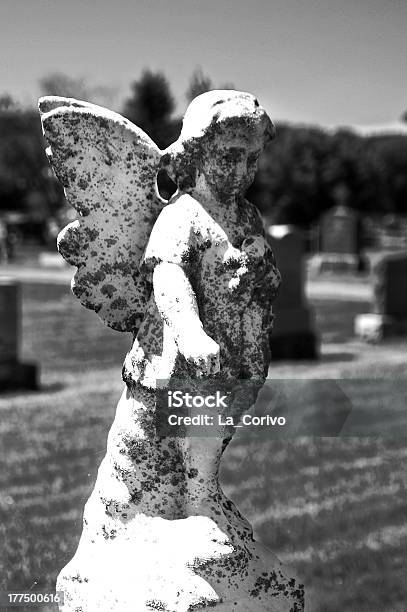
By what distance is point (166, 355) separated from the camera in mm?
2977

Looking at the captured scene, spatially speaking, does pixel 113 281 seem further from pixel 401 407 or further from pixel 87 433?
pixel 87 433

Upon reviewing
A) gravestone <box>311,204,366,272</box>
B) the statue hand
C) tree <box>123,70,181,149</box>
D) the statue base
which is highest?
tree <box>123,70,181,149</box>

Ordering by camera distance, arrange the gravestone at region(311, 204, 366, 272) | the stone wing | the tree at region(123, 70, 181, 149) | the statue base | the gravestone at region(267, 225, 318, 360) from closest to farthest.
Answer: the statue base
the stone wing
the tree at region(123, 70, 181, 149)
the gravestone at region(267, 225, 318, 360)
the gravestone at region(311, 204, 366, 272)

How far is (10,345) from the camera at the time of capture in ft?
33.1

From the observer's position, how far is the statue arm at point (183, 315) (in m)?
2.68

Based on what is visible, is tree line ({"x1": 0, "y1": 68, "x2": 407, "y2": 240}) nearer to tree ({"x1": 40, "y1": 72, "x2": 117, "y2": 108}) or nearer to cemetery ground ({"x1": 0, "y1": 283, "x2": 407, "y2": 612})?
tree ({"x1": 40, "y1": 72, "x2": 117, "y2": 108})

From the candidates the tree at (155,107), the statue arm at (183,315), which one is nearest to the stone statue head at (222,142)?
the statue arm at (183,315)

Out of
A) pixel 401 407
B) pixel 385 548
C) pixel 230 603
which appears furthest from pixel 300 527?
pixel 230 603

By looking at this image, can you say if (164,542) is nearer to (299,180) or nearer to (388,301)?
(388,301)

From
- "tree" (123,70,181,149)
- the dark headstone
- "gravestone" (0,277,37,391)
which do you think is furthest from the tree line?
"tree" (123,70,181,149)

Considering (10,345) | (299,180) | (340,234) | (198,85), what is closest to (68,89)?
(10,345)

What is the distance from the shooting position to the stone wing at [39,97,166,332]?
10.3 feet

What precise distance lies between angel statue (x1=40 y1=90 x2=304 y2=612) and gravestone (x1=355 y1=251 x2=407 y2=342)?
11208 mm

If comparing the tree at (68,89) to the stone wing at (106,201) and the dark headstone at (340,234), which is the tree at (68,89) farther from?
the dark headstone at (340,234)
